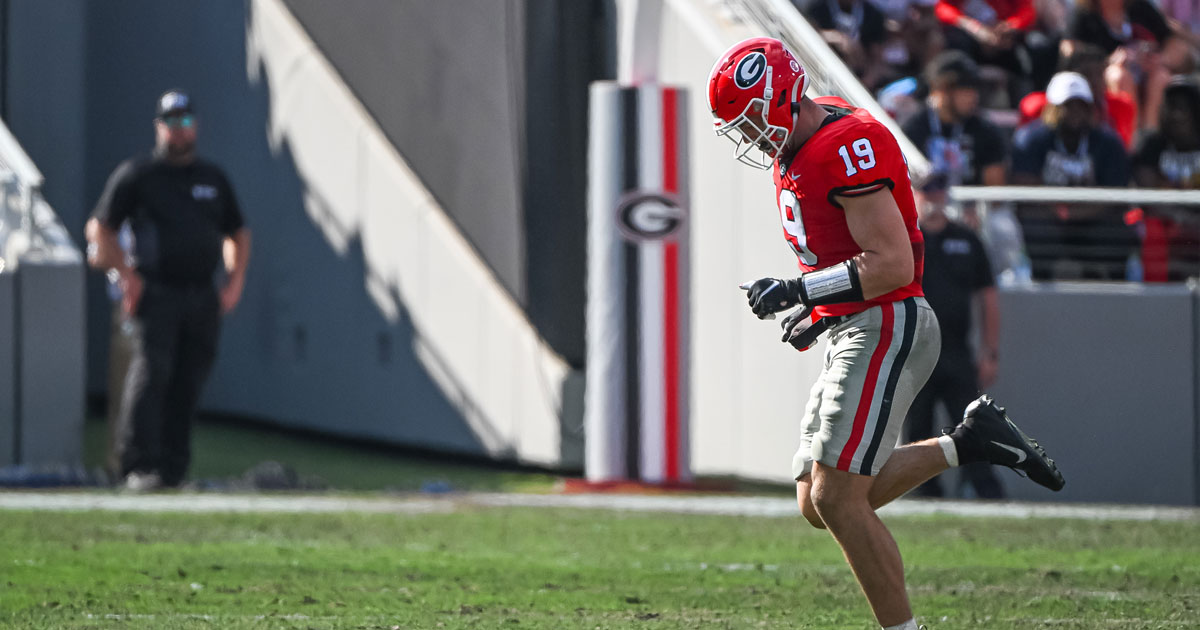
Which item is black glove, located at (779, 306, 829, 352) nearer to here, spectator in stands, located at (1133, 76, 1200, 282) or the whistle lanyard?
spectator in stands, located at (1133, 76, 1200, 282)

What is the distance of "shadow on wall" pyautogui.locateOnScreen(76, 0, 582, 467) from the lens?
1405 cm

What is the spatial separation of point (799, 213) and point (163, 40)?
12.5 meters

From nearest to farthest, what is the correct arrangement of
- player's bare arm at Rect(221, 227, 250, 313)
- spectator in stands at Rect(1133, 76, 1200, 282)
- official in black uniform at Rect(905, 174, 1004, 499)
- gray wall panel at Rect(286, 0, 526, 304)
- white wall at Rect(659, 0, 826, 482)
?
1. official in black uniform at Rect(905, 174, 1004, 499)
2. player's bare arm at Rect(221, 227, 250, 313)
3. white wall at Rect(659, 0, 826, 482)
4. spectator in stands at Rect(1133, 76, 1200, 282)
5. gray wall panel at Rect(286, 0, 526, 304)

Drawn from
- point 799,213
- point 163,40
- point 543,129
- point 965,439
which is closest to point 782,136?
point 799,213

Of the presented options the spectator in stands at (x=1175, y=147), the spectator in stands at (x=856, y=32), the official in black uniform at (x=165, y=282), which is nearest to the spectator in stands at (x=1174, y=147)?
the spectator in stands at (x=1175, y=147)

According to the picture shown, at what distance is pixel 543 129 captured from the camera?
1355 cm

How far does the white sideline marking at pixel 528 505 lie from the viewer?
10117 mm

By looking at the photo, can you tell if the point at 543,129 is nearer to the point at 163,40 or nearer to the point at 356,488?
the point at 356,488

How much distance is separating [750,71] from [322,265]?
33.7ft

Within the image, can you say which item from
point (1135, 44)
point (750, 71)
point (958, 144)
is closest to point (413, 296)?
point (958, 144)

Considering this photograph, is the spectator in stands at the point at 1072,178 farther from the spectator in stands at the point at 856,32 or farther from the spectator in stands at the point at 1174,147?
the spectator in stands at the point at 856,32

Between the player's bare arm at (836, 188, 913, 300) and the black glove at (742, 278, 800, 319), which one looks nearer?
the player's bare arm at (836, 188, 913, 300)

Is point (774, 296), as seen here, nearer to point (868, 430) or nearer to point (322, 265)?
point (868, 430)

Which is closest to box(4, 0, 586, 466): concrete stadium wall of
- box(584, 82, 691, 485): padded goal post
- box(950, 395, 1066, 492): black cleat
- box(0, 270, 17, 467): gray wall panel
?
box(584, 82, 691, 485): padded goal post
